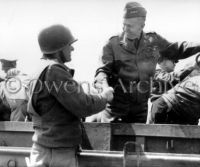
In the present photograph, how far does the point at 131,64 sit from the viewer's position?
13.9 feet

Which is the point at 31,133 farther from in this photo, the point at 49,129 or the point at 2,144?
the point at 49,129

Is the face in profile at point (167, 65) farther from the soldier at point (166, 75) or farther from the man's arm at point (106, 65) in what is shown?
the man's arm at point (106, 65)

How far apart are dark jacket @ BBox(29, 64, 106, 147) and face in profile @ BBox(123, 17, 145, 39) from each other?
1381 millimetres

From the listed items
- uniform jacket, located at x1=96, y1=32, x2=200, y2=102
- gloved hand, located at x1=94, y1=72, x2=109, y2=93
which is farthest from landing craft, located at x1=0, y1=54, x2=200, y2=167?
uniform jacket, located at x1=96, y1=32, x2=200, y2=102

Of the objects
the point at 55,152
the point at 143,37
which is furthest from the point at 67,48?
the point at 143,37

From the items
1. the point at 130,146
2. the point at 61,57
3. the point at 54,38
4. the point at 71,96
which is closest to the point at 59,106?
the point at 71,96

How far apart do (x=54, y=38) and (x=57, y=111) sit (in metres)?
0.56

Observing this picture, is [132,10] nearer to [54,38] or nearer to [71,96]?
[54,38]

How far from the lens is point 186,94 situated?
3506mm

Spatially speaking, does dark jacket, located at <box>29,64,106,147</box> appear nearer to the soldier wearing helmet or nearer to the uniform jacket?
the soldier wearing helmet

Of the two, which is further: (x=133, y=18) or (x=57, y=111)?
(x=133, y=18)

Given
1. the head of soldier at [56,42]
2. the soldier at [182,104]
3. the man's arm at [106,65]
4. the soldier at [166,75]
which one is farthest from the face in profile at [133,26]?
the head of soldier at [56,42]

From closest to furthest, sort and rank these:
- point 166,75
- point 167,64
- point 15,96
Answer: point 167,64
point 166,75
point 15,96

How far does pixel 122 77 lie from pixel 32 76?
4.27 ft
